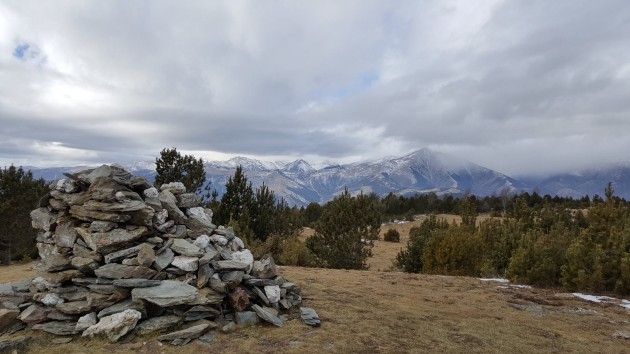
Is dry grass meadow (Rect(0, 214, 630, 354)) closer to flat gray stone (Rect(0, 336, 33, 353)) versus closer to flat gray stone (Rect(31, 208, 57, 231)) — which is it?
flat gray stone (Rect(0, 336, 33, 353))

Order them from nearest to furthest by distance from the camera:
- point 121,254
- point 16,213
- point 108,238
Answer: point 121,254
point 108,238
point 16,213

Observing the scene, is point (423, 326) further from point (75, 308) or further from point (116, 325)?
point (75, 308)

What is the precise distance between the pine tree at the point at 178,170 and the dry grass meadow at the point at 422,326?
1022 centimetres

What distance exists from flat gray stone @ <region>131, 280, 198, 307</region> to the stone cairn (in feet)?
0.06

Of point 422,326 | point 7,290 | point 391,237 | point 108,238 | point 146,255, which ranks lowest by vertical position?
point 391,237

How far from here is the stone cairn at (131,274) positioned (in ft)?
22.8

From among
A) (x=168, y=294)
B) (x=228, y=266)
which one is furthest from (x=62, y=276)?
(x=228, y=266)

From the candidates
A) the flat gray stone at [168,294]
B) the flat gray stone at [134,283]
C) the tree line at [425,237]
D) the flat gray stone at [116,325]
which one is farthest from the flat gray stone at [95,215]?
the tree line at [425,237]

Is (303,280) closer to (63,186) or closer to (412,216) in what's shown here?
(63,186)

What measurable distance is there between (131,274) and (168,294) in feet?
2.97

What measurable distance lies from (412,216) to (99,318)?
50206 millimetres

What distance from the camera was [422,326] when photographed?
26.8 feet

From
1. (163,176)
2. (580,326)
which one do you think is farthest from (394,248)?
(580,326)

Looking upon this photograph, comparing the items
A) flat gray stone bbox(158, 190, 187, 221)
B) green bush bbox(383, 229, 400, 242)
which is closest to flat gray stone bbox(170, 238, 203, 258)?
flat gray stone bbox(158, 190, 187, 221)
